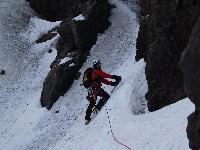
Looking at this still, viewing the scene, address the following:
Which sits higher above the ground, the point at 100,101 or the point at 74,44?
the point at 100,101

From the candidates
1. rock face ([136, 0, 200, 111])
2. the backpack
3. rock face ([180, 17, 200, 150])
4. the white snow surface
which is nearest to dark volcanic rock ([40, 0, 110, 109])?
the white snow surface

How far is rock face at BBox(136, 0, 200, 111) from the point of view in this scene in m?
13.9

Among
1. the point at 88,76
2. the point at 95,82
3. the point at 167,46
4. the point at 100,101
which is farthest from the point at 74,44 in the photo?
the point at 167,46

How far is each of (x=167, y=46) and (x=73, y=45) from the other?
14.1m

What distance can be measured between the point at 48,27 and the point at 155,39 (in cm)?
2124

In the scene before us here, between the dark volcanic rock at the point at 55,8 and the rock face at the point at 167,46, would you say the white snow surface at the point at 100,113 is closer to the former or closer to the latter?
the rock face at the point at 167,46

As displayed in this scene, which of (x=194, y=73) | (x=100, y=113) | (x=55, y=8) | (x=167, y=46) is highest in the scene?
(x=194, y=73)

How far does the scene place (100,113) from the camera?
18.8 metres

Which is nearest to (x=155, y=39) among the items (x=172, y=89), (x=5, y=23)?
(x=172, y=89)

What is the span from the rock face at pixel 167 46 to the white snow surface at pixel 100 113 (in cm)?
78

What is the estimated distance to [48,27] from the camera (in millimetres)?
35406

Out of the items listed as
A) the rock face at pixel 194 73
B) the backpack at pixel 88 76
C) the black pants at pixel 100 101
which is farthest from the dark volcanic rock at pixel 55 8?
the rock face at pixel 194 73

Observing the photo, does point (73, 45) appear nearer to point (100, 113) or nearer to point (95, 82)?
point (100, 113)

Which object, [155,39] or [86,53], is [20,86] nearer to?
[86,53]
